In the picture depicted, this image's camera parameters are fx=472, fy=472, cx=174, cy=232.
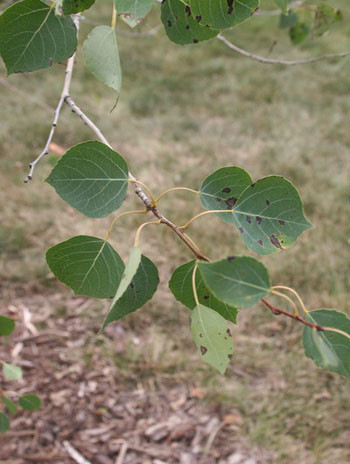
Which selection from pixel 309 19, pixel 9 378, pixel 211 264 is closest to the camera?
pixel 211 264

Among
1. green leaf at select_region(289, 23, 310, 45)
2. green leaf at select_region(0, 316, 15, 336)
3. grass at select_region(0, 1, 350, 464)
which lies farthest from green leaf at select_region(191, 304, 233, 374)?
grass at select_region(0, 1, 350, 464)

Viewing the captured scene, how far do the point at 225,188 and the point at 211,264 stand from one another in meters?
0.17

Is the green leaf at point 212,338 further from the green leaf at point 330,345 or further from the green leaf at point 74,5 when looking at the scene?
the green leaf at point 74,5

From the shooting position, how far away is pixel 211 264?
387 millimetres

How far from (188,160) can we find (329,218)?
0.87m

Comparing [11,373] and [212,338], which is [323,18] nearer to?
[212,338]

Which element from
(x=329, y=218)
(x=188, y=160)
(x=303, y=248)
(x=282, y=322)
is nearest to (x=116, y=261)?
(x=282, y=322)

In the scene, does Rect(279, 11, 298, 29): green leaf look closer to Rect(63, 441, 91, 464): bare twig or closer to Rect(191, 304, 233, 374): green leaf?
Rect(191, 304, 233, 374): green leaf

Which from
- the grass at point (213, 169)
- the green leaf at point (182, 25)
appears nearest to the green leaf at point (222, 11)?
the green leaf at point (182, 25)

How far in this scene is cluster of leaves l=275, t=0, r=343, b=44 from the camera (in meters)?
1.01

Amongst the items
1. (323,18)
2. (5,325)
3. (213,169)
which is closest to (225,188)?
(5,325)

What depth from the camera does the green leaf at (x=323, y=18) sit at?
101cm

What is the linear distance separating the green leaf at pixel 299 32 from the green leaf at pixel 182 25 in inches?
28.5

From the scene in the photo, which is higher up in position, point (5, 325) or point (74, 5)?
point (74, 5)
